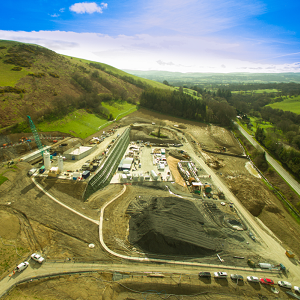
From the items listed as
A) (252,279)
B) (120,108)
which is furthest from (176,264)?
(120,108)

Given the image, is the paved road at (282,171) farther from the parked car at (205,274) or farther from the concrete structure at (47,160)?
the concrete structure at (47,160)

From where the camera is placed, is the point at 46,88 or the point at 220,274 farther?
the point at 46,88

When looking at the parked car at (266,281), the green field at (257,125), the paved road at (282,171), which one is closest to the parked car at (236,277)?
the parked car at (266,281)

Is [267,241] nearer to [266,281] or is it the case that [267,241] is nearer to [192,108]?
[266,281]

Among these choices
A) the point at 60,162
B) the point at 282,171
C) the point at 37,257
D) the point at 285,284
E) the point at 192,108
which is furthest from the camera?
the point at 192,108

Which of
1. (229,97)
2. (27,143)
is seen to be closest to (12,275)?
(27,143)

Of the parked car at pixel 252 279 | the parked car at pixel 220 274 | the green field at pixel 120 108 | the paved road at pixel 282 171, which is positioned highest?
the green field at pixel 120 108
